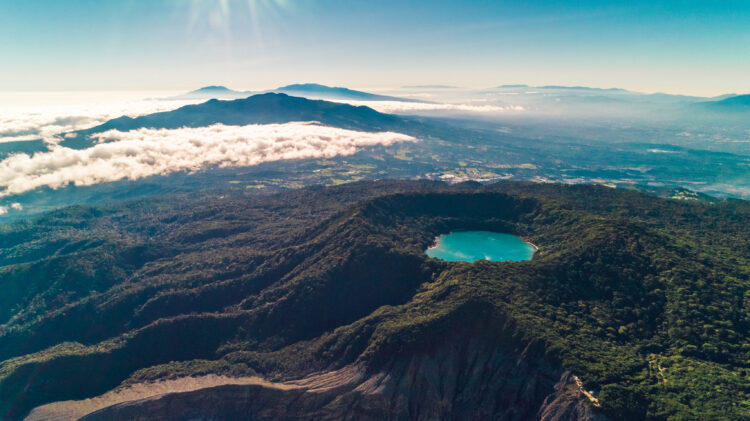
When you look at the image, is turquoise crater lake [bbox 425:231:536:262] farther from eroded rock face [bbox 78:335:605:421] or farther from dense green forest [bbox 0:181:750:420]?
eroded rock face [bbox 78:335:605:421]

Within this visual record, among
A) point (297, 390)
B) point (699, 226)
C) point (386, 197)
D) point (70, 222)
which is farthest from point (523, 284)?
point (70, 222)

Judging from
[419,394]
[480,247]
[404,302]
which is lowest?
[419,394]

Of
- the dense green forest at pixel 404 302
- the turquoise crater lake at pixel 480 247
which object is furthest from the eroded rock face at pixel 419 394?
the turquoise crater lake at pixel 480 247

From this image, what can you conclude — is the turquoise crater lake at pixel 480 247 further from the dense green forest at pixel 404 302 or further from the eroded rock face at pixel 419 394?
the eroded rock face at pixel 419 394

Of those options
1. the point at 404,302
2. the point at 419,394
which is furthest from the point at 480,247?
the point at 419,394

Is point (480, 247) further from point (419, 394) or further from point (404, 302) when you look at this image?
point (419, 394)

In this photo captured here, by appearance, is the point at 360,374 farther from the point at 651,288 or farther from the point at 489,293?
the point at 651,288
